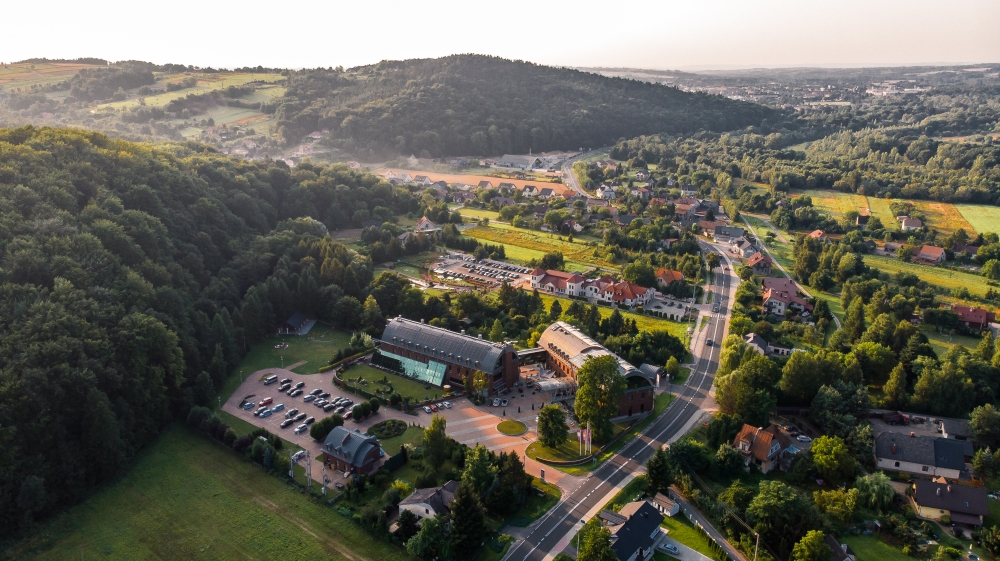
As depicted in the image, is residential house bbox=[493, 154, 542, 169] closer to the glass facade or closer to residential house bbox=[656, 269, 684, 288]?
residential house bbox=[656, 269, 684, 288]

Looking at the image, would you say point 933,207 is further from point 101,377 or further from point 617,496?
point 101,377

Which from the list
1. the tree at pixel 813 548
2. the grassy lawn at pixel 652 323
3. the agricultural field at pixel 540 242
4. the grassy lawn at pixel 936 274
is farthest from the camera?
the agricultural field at pixel 540 242

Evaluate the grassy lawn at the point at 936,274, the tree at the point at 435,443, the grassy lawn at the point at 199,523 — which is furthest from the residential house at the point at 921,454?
the grassy lawn at the point at 936,274

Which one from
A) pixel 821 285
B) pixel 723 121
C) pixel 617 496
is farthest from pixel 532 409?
pixel 723 121

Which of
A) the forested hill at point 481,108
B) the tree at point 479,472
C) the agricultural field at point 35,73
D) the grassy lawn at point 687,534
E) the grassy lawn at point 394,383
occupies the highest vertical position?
the agricultural field at point 35,73

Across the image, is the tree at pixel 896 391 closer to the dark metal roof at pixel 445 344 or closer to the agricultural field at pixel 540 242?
the dark metal roof at pixel 445 344

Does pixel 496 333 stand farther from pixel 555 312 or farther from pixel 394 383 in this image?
pixel 394 383

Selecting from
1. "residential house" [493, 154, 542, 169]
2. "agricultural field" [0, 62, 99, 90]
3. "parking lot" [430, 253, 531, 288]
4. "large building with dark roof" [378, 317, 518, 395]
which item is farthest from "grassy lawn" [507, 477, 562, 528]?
"agricultural field" [0, 62, 99, 90]
